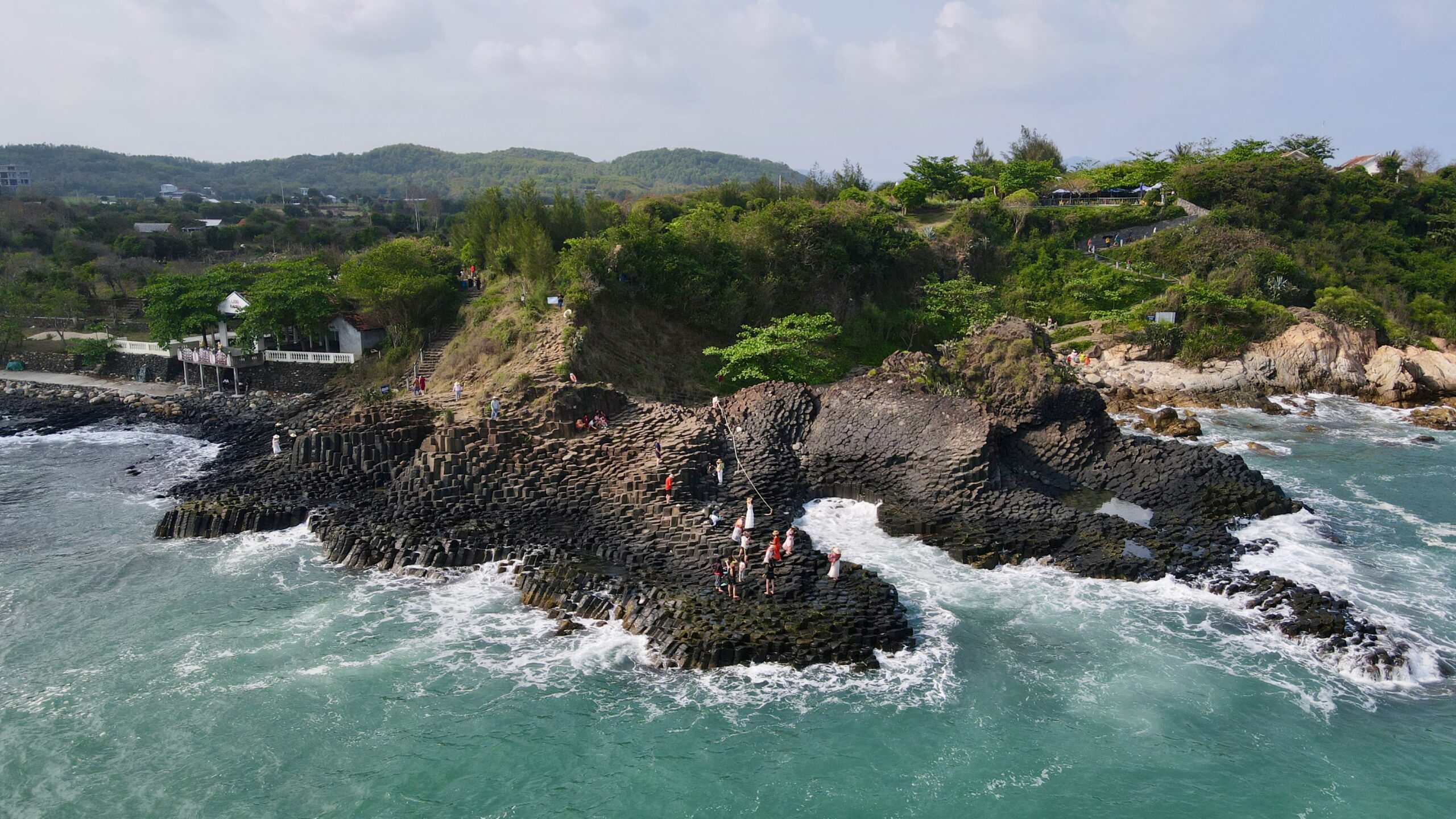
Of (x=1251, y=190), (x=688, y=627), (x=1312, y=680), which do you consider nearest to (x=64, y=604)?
(x=688, y=627)

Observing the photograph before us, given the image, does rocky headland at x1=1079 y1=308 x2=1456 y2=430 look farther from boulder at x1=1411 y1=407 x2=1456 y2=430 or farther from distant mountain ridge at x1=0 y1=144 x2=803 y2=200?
distant mountain ridge at x1=0 y1=144 x2=803 y2=200

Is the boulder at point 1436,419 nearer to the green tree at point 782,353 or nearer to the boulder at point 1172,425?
the boulder at point 1172,425

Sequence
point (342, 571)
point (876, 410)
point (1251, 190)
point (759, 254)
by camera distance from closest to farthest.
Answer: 1. point (342, 571)
2. point (876, 410)
3. point (759, 254)
4. point (1251, 190)

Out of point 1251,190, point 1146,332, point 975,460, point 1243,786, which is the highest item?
point 1251,190

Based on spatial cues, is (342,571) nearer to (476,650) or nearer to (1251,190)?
(476,650)

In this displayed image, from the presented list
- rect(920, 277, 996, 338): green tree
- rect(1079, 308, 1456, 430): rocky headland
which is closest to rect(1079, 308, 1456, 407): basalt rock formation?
rect(1079, 308, 1456, 430): rocky headland

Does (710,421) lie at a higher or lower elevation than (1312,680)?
higher

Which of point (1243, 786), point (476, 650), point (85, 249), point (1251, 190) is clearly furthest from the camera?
point (85, 249)

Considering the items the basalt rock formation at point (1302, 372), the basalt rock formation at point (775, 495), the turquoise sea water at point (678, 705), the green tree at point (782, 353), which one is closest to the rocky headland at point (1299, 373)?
the basalt rock formation at point (1302, 372)
